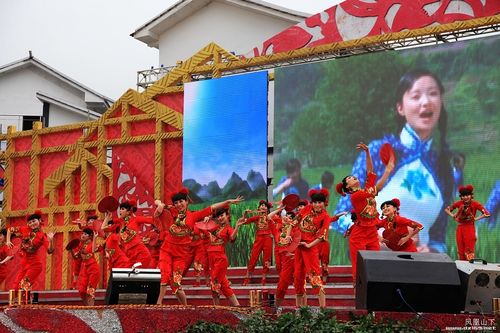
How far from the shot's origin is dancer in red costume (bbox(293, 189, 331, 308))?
32.2 ft

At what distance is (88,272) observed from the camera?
12047mm

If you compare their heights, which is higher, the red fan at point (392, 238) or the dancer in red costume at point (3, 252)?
the red fan at point (392, 238)

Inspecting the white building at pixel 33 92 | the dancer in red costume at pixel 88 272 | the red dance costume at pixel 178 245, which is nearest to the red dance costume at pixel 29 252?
the dancer in red costume at pixel 88 272

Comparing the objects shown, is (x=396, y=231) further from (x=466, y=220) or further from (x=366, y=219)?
(x=466, y=220)

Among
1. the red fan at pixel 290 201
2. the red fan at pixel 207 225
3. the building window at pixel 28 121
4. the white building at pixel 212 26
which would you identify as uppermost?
the white building at pixel 212 26

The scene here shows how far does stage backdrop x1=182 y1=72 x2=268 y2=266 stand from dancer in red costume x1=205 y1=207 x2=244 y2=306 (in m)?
3.74

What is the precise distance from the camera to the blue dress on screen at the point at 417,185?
13.4 meters

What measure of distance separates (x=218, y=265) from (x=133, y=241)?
135 centimetres

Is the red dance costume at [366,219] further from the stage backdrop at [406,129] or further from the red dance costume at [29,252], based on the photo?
the red dance costume at [29,252]

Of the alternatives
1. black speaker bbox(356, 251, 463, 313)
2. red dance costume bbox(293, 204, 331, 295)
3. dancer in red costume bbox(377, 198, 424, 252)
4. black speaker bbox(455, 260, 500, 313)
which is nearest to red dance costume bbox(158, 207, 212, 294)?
red dance costume bbox(293, 204, 331, 295)

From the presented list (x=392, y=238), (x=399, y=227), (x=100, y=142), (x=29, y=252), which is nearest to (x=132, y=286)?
(x=392, y=238)

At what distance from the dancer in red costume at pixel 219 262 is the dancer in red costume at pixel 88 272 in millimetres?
1914

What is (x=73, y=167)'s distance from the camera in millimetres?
17562

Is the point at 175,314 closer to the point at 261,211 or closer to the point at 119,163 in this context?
the point at 261,211
